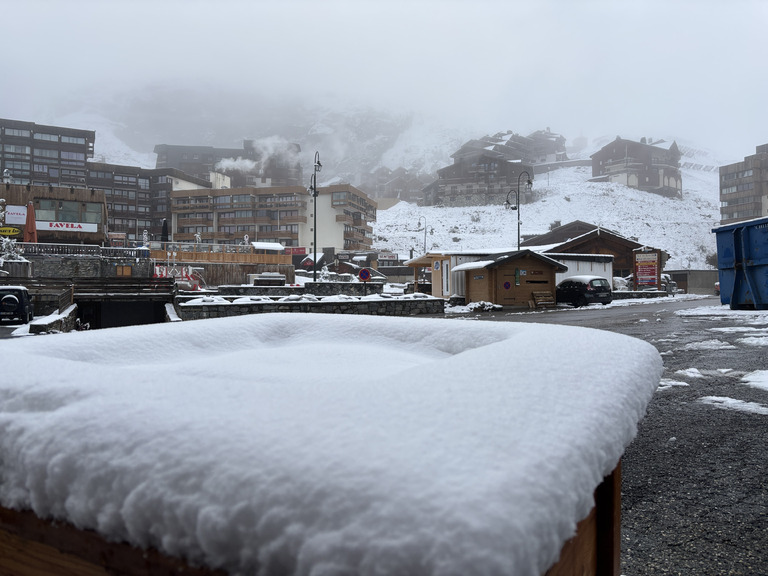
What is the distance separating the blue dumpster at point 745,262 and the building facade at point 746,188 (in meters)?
69.8

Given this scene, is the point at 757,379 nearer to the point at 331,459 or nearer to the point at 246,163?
the point at 331,459

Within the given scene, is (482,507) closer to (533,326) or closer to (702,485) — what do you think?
(533,326)

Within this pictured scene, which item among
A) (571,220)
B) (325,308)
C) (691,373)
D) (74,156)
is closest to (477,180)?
(571,220)

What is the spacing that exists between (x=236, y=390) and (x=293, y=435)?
11.2 inches

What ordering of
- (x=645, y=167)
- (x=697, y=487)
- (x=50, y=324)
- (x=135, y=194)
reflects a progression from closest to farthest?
(x=697, y=487) < (x=50, y=324) < (x=135, y=194) < (x=645, y=167)

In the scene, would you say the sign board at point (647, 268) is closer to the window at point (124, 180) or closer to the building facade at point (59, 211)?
the building facade at point (59, 211)

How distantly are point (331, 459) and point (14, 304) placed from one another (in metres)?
17.2

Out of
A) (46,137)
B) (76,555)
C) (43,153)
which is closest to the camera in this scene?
(76,555)

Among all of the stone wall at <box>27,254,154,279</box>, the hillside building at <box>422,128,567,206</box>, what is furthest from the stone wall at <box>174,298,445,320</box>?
the hillside building at <box>422,128,567,206</box>

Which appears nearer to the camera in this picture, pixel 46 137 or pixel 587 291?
pixel 587 291

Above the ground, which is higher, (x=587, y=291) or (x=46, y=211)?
(x=46, y=211)

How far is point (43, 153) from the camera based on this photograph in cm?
6738

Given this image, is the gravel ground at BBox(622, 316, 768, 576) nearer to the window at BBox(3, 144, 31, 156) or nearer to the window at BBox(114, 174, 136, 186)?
the window at BBox(114, 174, 136, 186)

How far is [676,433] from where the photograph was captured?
4.07 meters
